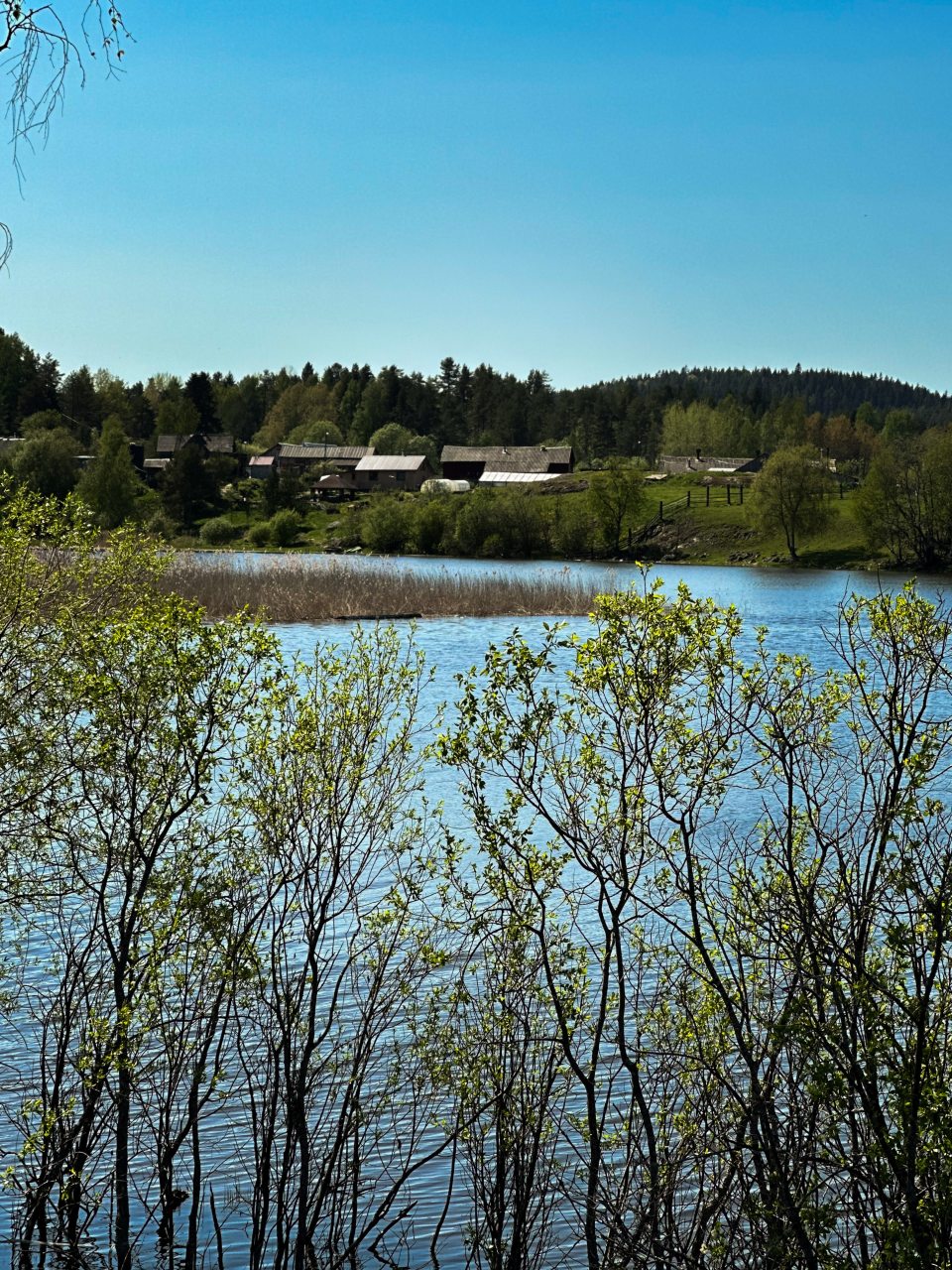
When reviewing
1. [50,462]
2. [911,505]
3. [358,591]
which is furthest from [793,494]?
[50,462]

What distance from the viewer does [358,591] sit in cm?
4631

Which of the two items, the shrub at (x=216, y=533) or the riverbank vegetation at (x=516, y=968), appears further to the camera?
the shrub at (x=216, y=533)

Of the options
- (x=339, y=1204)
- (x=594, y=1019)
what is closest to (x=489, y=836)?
(x=339, y=1204)

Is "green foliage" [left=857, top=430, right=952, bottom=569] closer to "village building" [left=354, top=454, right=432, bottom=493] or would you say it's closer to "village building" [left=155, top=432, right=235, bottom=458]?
"village building" [left=354, top=454, right=432, bottom=493]

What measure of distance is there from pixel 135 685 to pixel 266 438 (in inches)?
6570

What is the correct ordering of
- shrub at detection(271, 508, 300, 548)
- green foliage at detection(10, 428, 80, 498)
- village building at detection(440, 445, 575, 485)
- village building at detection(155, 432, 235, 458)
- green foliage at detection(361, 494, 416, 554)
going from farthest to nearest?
1. village building at detection(155, 432, 235, 458)
2. village building at detection(440, 445, 575, 485)
3. shrub at detection(271, 508, 300, 548)
4. green foliage at detection(10, 428, 80, 498)
5. green foliage at detection(361, 494, 416, 554)

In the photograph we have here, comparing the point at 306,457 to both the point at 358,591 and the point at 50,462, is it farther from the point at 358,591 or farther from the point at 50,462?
the point at 358,591

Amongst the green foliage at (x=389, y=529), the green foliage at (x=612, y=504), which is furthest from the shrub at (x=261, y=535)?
the green foliage at (x=612, y=504)

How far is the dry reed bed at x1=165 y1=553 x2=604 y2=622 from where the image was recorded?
143 feet

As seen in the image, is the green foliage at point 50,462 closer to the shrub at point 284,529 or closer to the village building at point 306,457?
the shrub at point 284,529

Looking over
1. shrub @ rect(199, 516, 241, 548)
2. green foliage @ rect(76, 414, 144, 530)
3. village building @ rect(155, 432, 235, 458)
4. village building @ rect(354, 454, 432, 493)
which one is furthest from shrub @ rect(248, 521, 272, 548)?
village building @ rect(155, 432, 235, 458)

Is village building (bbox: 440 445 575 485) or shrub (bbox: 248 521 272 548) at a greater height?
village building (bbox: 440 445 575 485)

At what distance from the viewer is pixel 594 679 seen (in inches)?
251

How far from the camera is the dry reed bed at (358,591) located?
143ft
